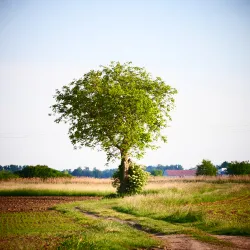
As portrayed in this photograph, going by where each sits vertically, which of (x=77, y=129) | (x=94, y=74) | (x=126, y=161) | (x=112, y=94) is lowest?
(x=126, y=161)

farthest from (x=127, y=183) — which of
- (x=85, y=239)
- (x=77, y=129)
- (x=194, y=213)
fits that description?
(x=85, y=239)

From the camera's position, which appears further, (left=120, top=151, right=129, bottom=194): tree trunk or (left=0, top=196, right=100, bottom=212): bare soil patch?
(left=120, top=151, right=129, bottom=194): tree trunk

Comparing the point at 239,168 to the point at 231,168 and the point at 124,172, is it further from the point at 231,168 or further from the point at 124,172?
the point at 124,172

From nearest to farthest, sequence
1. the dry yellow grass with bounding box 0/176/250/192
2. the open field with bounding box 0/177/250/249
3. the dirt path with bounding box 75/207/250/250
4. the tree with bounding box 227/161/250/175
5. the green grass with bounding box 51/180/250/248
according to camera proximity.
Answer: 1. the dirt path with bounding box 75/207/250/250
2. the open field with bounding box 0/177/250/249
3. the green grass with bounding box 51/180/250/248
4. the dry yellow grass with bounding box 0/176/250/192
5. the tree with bounding box 227/161/250/175

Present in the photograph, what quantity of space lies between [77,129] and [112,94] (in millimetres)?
5161

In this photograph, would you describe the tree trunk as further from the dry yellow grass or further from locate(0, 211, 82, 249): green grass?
locate(0, 211, 82, 249): green grass

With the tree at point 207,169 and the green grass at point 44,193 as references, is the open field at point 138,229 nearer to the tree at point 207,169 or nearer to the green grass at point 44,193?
the green grass at point 44,193

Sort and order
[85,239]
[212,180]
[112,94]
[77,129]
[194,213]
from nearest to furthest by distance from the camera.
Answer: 1. [85,239]
2. [194,213]
3. [112,94]
4. [77,129]
5. [212,180]

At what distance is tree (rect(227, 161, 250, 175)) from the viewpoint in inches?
2443

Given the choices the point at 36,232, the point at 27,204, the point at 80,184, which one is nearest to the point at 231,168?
the point at 80,184

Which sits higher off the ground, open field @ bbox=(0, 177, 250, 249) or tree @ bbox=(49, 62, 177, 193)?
tree @ bbox=(49, 62, 177, 193)

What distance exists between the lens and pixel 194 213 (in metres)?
17.1

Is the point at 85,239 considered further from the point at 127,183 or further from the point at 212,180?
A: the point at 212,180

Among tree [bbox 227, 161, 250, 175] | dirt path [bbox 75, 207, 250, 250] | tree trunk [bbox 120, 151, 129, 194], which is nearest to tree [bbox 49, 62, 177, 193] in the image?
tree trunk [bbox 120, 151, 129, 194]
